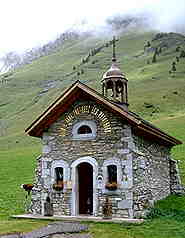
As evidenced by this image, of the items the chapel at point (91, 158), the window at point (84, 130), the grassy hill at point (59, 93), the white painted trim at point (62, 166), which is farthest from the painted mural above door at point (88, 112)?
the grassy hill at point (59, 93)

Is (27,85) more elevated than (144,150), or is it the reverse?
(27,85)

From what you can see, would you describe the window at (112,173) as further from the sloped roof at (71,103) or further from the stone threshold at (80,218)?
the sloped roof at (71,103)

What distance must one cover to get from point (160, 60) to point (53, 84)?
36236 mm

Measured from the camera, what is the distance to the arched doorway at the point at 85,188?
20297 mm

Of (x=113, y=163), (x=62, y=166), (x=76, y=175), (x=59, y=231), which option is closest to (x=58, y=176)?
(x=62, y=166)

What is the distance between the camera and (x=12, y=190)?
30.2 m

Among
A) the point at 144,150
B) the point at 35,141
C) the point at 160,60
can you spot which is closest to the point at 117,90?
the point at 144,150

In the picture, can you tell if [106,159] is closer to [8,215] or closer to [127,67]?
[8,215]

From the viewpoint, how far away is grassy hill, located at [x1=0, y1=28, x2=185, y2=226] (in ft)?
127

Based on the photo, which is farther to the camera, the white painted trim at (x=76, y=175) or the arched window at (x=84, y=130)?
the arched window at (x=84, y=130)

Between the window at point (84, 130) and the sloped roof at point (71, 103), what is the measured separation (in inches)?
42.6

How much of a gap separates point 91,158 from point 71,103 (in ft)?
9.51

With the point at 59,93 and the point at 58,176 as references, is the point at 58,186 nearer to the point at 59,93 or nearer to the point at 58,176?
the point at 58,176

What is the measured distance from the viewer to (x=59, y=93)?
10762 centimetres
